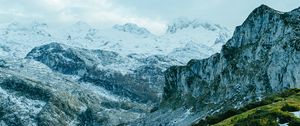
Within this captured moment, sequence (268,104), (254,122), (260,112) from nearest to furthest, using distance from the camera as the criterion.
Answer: (254,122), (260,112), (268,104)

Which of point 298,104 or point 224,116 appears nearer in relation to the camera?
point 298,104

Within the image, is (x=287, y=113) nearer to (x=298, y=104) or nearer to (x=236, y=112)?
(x=298, y=104)

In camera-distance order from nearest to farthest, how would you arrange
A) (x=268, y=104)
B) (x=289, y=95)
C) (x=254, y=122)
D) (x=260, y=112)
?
(x=254, y=122) → (x=260, y=112) → (x=268, y=104) → (x=289, y=95)

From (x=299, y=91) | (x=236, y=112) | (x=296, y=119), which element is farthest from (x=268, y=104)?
(x=296, y=119)

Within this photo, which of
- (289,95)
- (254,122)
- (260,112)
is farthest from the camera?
(289,95)

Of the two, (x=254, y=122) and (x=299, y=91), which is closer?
(x=254, y=122)

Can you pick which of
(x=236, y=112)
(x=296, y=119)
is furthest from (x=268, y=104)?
(x=296, y=119)

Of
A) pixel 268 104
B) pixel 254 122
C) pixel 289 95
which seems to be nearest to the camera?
pixel 254 122

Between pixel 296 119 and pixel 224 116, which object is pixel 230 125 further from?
pixel 224 116
